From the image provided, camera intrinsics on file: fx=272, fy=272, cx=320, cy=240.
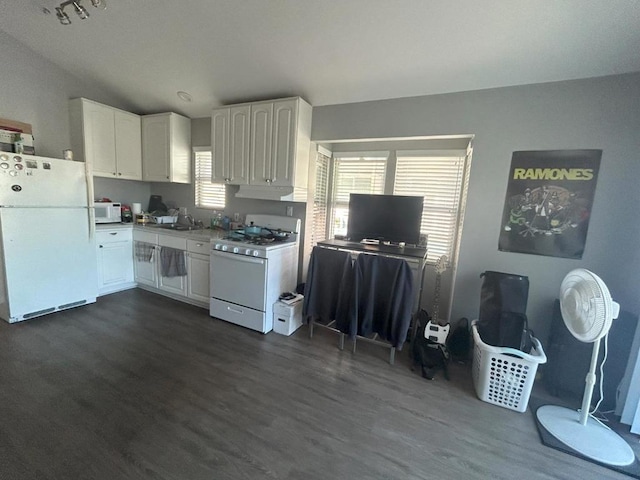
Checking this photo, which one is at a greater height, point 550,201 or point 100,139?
point 100,139

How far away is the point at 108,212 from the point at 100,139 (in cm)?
96

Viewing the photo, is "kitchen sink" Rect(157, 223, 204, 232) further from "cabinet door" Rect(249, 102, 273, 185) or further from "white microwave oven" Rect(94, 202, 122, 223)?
"cabinet door" Rect(249, 102, 273, 185)

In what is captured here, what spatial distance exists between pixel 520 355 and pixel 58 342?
12.7 ft

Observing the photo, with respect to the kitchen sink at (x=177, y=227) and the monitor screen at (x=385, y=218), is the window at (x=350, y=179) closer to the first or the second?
the monitor screen at (x=385, y=218)

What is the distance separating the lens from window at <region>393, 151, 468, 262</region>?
3006 millimetres

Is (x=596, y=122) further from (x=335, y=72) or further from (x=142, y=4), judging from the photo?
(x=142, y=4)

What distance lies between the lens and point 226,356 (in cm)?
243

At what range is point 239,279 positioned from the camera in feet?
9.43

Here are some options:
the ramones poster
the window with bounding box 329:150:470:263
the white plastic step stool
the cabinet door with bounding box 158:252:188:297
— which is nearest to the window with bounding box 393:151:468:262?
the window with bounding box 329:150:470:263

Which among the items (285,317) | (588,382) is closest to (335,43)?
(285,317)

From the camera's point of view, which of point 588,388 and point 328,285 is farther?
point 328,285

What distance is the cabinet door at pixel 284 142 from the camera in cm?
290

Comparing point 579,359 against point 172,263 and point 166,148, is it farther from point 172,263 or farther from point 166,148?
point 166,148

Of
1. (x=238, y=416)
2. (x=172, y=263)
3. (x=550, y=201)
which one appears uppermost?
(x=550, y=201)
